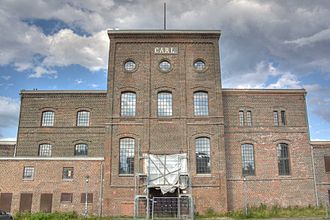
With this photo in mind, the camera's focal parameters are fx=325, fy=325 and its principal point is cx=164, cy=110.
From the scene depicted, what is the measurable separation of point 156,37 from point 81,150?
38.5ft

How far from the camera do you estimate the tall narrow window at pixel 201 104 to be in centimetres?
2520

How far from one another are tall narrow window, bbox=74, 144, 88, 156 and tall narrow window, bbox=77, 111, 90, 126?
6.42 ft

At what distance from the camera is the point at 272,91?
2780 cm

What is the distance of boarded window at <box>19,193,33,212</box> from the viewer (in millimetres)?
23141

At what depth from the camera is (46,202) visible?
23.4 meters

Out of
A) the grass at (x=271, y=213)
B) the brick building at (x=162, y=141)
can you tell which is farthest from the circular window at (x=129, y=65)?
the grass at (x=271, y=213)

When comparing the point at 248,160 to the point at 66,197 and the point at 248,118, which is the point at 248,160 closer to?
the point at 248,118

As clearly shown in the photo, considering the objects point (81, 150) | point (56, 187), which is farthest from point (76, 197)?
point (81, 150)

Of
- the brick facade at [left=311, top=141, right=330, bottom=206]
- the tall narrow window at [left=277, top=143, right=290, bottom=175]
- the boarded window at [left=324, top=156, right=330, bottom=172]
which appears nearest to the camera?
the brick facade at [left=311, top=141, right=330, bottom=206]

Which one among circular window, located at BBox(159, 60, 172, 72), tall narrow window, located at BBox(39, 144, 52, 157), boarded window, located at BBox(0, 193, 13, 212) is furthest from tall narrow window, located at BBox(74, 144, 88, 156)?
circular window, located at BBox(159, 60, 172, 72)

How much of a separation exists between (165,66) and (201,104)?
416 centimetres

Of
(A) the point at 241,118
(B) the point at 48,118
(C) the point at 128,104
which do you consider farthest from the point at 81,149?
(A) the point at 241,118

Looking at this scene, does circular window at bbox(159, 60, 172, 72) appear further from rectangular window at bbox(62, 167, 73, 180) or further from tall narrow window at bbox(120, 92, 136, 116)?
rectangular window at bbox(62, 167, 73, 180)

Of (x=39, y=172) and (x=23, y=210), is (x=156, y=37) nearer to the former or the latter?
(x=39, y=172)
